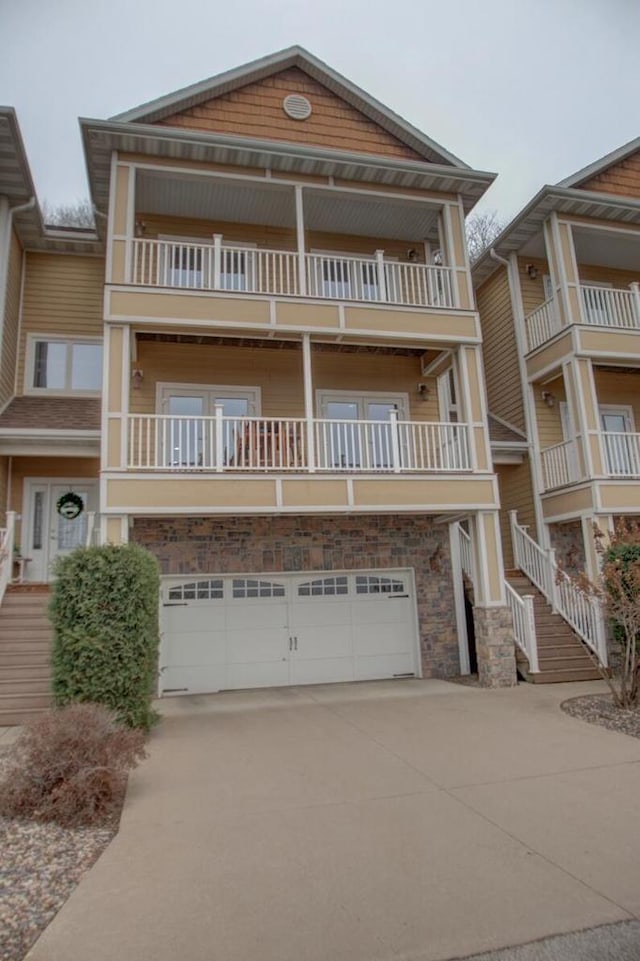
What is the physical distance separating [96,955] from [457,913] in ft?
5.87

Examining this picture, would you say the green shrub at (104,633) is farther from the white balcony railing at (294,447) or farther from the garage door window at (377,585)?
the garage door window at (377,585)

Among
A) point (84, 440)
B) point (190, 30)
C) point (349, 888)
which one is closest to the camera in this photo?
point (349, 888)

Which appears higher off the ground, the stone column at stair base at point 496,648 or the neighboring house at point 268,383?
the neighboring house at point 268,383

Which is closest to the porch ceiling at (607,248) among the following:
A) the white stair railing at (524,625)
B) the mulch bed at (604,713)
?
the white stair railing at (524,625)

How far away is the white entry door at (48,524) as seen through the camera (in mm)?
11156

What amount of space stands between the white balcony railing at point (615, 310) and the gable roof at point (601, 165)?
82.8 inches

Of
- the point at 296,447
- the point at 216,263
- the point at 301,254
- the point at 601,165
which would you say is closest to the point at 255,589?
the point at 296,447

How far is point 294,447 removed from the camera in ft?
32.0

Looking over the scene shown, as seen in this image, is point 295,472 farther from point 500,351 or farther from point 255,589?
point 500,351

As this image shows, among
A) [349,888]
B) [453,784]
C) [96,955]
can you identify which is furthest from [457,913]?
[453,784]

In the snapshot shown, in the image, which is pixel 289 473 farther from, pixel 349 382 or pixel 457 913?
pixel 457 913

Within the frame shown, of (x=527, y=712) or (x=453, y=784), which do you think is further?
(x=527, y=712)

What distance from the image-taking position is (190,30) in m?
5.82

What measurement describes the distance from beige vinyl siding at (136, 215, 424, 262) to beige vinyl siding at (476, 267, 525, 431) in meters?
2.90
